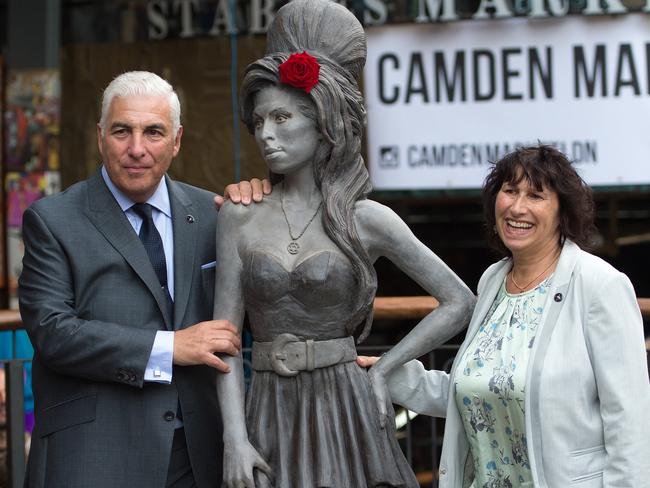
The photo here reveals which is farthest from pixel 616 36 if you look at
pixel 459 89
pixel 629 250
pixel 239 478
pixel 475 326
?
pixel 239 478

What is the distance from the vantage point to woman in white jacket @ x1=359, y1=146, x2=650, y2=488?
300 centimetres

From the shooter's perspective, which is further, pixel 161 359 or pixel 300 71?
pixel 161 359

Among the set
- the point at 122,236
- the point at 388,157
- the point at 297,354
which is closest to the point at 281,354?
the point at 297,354

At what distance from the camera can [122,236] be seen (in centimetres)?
328

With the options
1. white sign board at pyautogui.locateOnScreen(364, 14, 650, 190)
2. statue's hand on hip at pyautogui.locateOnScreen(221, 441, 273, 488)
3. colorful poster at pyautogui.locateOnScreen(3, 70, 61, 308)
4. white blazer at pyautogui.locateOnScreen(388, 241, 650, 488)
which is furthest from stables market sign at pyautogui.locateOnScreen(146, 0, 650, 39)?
statue's hand on hip at pyautogui.locateOnScreen(221, 441, 273, 488)

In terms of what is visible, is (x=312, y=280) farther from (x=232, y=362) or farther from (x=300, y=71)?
(x=300, y=71)

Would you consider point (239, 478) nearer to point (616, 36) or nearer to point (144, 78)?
point (144, 78)

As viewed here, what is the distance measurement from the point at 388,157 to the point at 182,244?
3.91 m

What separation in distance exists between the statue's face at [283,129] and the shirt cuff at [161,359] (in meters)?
0.55

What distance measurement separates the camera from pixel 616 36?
704 centimetres

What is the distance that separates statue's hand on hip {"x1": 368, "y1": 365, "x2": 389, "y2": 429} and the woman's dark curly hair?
0.61m

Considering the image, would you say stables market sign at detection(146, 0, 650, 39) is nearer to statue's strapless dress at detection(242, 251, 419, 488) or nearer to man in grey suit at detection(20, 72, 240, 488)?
man in grey suit at detection(20, 72, 240, 488)

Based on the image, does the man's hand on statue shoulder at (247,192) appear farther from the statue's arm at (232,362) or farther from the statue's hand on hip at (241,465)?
the statue's hand on hip at (241,465)

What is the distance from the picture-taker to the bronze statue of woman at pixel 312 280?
314cm
